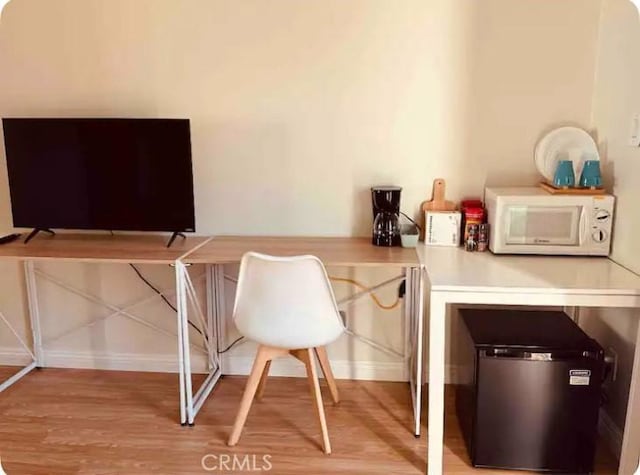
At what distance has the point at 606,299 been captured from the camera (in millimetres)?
1984

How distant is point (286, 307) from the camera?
7.20 ft

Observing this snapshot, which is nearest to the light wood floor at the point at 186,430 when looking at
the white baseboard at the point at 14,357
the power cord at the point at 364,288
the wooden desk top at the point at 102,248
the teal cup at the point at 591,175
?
the white baseboard at the point at 14,357

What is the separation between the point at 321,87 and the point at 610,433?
200 centimetres

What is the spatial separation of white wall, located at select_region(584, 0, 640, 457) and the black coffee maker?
922mm

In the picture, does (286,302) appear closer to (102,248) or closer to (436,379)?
(436,379)

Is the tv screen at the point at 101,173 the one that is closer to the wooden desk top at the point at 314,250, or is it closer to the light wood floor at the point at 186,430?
the wooden desk top at the point at 314,250

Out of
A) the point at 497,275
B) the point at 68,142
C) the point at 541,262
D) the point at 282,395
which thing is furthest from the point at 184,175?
the point at 541,262

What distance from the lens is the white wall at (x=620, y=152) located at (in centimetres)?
218

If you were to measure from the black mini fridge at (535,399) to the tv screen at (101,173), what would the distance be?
147cm

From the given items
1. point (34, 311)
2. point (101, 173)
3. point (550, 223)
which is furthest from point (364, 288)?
point (34, 311)

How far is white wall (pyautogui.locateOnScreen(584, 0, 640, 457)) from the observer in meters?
2.18

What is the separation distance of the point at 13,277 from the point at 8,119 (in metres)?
0.90

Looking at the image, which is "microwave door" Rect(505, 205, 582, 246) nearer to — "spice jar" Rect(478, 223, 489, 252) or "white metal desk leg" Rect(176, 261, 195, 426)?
"spice jar" Rect(478, 223, 489, 252)

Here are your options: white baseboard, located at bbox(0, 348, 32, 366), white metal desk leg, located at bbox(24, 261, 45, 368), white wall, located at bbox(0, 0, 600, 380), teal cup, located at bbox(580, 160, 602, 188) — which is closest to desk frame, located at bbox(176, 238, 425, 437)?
white wall, located at bbox(0, 0, 600, 380)
